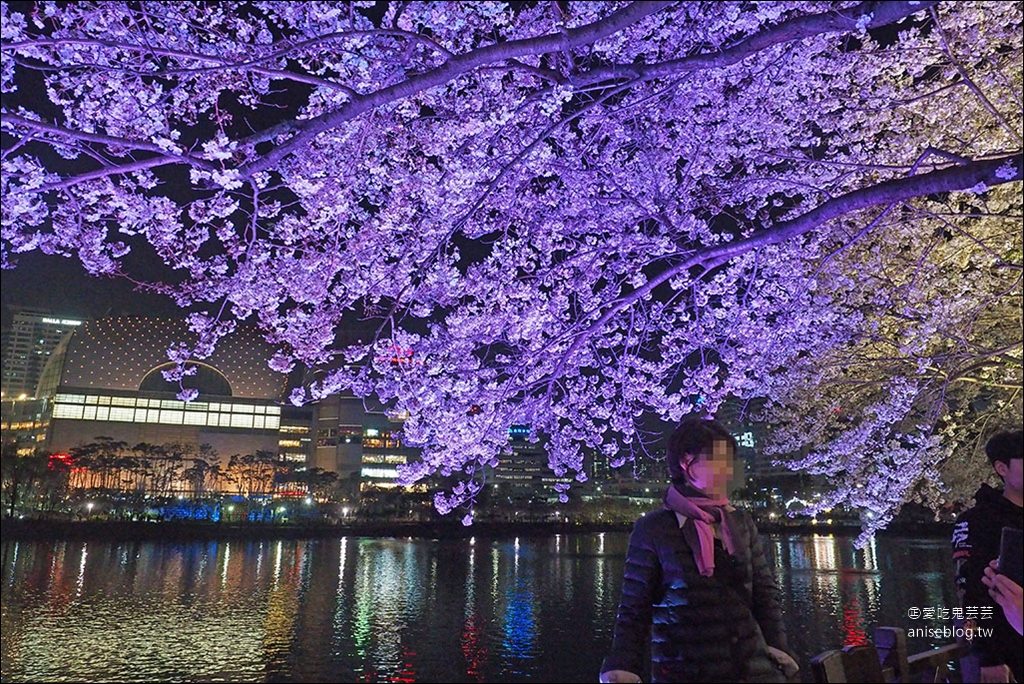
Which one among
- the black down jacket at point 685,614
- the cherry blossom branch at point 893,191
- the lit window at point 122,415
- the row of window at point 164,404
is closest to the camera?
the black down jacket at point 685,614

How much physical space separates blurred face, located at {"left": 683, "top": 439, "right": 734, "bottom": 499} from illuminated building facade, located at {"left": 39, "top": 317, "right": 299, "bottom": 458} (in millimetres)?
76442

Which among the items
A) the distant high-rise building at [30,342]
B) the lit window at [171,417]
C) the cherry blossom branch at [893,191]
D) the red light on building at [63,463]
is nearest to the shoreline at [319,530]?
the red light on building at [63,463]

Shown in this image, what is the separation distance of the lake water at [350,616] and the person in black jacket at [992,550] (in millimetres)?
5309

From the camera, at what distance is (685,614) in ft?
7.13

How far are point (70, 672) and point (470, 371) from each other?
12.3m

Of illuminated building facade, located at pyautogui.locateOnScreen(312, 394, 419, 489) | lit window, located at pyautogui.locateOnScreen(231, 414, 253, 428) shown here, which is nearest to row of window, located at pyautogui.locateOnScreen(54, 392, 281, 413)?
lit window, located at pyautogui.locateOnScreen(231, 414, 253, 428)

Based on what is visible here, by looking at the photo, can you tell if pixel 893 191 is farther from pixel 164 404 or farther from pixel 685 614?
pixel 164 404

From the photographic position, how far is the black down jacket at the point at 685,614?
215 cm

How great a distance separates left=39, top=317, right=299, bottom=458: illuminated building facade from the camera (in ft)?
241

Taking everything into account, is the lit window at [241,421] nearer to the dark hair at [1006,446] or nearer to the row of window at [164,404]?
the row of window at [164,404]

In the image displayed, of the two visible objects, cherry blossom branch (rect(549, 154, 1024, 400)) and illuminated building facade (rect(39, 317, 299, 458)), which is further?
illuminated building facade (rect(39, 317, 299, 458))

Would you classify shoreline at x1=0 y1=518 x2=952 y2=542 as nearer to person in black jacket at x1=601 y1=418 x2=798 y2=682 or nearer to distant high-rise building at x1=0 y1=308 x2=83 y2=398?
person in black jacket at x1=601 y1=418 x2=798 y2=682

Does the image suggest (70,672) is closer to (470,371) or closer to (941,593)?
(470,371)

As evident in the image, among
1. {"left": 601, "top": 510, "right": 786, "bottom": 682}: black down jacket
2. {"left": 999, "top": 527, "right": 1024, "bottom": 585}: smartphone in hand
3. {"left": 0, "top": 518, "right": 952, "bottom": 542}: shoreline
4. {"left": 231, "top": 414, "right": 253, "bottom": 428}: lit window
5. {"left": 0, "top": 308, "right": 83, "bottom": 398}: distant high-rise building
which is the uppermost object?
{"left": 0, "top": 308, "right": 83, "bottom": 398}: distant high-rise building
